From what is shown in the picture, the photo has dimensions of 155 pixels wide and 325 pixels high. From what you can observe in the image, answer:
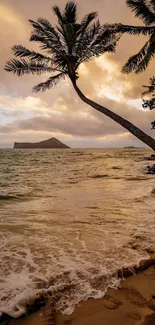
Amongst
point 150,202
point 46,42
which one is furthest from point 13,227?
point 46,42

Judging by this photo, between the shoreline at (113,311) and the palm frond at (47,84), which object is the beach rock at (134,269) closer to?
the shoreline at (113,311)

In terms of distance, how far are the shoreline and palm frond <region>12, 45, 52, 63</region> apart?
11.7 meters

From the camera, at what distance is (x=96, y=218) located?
8672mm

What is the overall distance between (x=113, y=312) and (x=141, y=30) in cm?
1148

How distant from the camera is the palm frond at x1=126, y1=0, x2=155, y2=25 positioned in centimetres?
1158

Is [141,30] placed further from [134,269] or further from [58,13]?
[134,269]

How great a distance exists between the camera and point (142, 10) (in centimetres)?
1192

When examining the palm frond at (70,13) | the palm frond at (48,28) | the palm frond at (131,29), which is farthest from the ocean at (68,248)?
the palm frond at (70,13)

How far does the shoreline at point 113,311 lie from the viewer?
3.23 metres

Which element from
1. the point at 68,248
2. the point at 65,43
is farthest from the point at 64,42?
the point at 68,248

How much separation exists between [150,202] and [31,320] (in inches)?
349

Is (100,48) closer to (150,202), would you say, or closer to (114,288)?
(150,202)

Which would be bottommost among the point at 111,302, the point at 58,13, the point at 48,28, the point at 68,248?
Result: the point at 68,248

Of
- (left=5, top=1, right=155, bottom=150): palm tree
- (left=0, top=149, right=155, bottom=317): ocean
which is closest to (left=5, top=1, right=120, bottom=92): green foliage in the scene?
(left=5, top=1, right=155, bottom=150): palm tree
